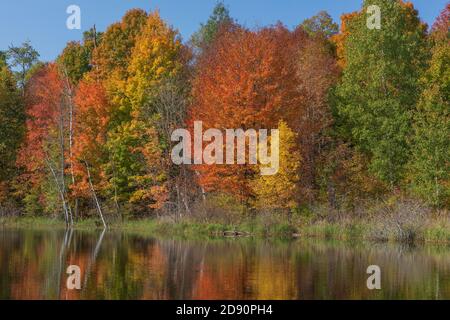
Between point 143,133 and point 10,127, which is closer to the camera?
point 143,133

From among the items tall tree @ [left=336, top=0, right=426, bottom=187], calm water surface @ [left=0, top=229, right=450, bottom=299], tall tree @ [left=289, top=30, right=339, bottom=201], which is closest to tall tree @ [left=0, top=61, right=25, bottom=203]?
calm water surface @ [left=0, top=229, right=450, bottom=299]

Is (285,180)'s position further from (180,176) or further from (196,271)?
(196,271)

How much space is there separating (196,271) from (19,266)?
5.32 meters

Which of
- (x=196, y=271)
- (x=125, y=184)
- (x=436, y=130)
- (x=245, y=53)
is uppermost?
(x=245, y=53)

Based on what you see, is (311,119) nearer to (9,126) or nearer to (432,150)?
(432,150)

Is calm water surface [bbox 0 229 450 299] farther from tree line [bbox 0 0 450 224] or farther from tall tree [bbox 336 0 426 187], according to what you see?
tall tree [bbox 336 0 426 187]

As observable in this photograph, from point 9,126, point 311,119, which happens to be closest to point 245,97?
point 311,119

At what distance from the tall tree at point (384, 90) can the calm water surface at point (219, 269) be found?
11.3 m

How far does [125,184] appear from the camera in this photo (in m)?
41.8

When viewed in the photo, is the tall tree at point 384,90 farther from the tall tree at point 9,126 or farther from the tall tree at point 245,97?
the tall tree at point 9,126

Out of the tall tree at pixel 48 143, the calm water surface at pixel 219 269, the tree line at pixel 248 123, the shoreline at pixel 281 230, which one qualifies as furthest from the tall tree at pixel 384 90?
the tall tree at pixel 48 143

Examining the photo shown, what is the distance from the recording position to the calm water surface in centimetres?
1503

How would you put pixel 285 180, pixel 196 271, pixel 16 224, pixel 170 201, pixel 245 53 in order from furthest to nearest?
pixel 16 224 → pixel 170 201 → pixel 245 53 → pixel 285 180 → pixel 196 271

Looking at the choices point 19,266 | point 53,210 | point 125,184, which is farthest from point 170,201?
point 19,266
